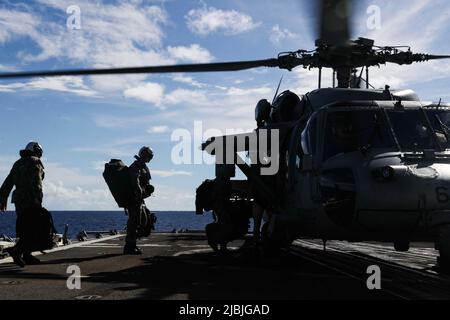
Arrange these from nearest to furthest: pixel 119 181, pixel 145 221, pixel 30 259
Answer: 1. pixel 30 259
2. pixel 119 181
3. pixel 145 221

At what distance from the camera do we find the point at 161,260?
31.3 feet

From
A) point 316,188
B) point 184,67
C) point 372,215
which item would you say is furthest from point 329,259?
point 184,67

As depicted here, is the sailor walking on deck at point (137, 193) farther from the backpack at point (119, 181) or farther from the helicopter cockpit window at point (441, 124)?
the helicopter cockpit window at point (441, 124)

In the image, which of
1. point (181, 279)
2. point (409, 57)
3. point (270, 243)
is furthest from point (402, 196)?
point (409, 57)

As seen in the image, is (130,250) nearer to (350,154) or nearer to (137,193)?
(137,193)

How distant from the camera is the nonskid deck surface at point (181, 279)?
5.70 meters

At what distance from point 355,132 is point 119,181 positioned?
5.13 meters

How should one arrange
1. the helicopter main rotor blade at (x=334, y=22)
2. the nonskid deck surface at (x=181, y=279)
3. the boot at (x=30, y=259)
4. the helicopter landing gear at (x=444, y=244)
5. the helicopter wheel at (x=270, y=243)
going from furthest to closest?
the helicopter wheel at (x=270, y=243) → the boot at (x=30, y=259) → the helicopter main rotor blade at (x=334, y=22) → the helicopter landing gear at (x=444, y=244) → the nonskid deck surface at (x=181, y=279)

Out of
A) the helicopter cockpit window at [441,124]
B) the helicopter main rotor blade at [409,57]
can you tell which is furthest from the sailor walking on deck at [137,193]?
the helicopter cockpit window at [441,124]

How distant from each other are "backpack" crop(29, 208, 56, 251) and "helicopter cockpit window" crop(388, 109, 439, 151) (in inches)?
223

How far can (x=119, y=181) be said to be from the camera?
421 inches

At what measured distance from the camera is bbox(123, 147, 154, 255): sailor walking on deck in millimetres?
10930

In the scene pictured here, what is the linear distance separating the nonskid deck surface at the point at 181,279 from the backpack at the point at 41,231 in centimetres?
36

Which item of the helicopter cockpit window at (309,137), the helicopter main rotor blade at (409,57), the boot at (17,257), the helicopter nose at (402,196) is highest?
the helicopter main rotor blade at (409,57)
